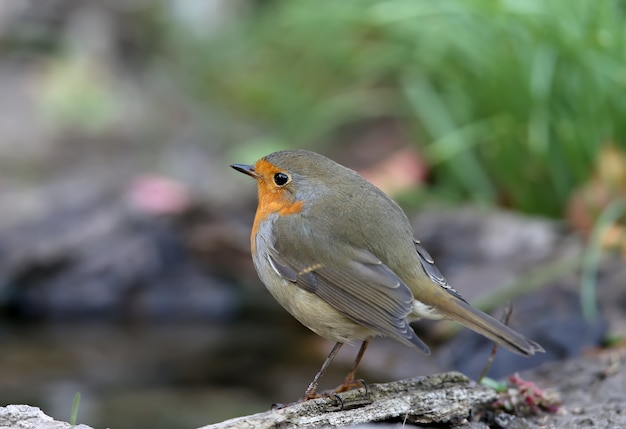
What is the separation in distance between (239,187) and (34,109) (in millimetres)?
2545

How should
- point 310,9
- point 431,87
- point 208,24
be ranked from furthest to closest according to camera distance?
1. point 208,24
2. point 310,9
3. point 431,87

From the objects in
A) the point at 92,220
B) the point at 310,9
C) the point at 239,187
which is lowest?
the point at 92,220

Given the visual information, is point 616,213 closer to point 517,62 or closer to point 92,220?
point 517,62

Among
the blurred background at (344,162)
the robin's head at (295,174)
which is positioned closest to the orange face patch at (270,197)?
the robin's head at (295,174)

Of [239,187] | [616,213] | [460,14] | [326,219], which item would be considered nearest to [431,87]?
[460,14]

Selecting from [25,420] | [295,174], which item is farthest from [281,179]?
[25,420]

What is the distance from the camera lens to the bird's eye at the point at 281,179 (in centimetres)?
352

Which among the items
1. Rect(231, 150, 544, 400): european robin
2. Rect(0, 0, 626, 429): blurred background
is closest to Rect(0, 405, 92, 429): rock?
Rect(231, 150, 544, 400): european robin

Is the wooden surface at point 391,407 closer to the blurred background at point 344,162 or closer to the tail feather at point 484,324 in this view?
the tail feather at point 484,324

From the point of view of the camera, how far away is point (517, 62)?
5.75 metres

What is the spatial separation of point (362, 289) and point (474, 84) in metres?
3.46

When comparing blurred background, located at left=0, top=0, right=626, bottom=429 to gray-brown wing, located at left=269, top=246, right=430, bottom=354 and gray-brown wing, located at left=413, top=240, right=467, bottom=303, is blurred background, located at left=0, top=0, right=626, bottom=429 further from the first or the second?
gray-brown wing, located at left=269, top=246, right=430, bottom=354

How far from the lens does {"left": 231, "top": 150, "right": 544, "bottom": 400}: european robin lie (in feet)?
10.3

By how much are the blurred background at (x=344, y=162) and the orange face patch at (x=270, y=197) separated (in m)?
Result: 1.32
